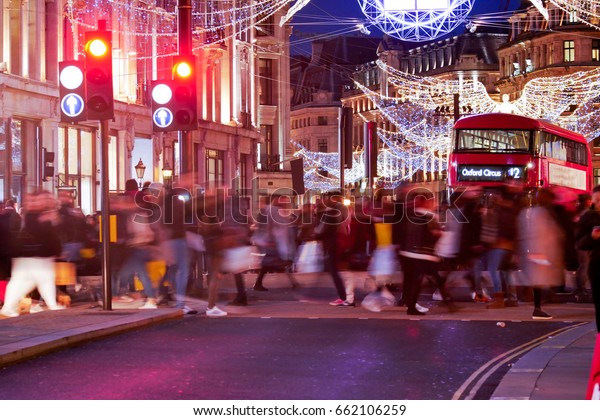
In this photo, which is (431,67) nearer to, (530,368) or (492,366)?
(492,366)

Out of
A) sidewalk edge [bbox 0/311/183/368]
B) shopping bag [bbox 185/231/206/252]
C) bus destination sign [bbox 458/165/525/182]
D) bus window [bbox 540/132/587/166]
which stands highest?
bus window [bbox 540/132/587/166]

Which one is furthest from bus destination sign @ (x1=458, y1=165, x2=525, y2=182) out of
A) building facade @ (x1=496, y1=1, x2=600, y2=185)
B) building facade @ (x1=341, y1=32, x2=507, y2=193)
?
building facade @ (x1=341, y1=32, x2=507, y2=193)

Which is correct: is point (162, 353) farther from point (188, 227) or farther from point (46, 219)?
point (188, 227)

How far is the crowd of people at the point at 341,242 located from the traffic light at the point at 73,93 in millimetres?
1403

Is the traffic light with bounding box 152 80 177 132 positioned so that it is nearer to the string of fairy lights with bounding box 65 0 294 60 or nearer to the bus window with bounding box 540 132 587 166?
the bus window with bounding box 540 132 587 166

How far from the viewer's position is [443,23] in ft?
71.3

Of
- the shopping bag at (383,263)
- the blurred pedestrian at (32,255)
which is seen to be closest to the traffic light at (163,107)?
the blurred pedestrian at (32,255)

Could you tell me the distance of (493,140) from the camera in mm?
29625

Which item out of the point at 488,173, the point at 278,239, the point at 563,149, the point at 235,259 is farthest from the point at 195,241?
the point at 563,149

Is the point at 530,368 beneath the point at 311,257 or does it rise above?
beneath

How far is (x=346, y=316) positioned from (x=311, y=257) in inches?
264

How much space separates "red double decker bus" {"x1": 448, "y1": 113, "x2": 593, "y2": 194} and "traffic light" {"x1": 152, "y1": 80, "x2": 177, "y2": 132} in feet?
44.6

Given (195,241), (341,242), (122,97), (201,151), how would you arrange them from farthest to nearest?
(201,151)
(122,97)
(341,242)
(195,241)

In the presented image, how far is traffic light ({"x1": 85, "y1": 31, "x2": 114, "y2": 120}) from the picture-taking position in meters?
13.6
